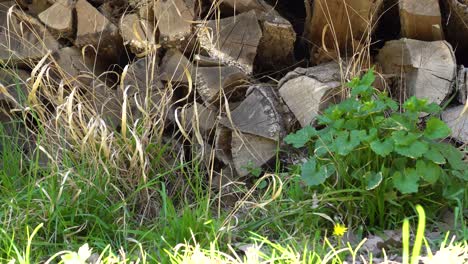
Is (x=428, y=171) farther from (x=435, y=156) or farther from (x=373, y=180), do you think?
(x=373, y=180)

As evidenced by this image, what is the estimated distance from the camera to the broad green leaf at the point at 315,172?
→ 91.9 inches

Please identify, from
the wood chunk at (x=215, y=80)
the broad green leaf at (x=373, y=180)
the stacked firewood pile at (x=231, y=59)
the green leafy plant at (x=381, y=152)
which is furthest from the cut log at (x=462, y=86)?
the wood chunk at (x=215, y=80)

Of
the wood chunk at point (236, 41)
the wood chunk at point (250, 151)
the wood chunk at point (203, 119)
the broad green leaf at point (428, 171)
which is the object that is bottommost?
the wood chunk at point (250, 151)

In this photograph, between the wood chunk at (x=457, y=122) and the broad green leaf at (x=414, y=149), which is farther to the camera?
the wood chunk at (x=457, y=122)

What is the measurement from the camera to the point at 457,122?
2.57 metres

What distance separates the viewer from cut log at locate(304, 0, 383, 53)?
9.18ft

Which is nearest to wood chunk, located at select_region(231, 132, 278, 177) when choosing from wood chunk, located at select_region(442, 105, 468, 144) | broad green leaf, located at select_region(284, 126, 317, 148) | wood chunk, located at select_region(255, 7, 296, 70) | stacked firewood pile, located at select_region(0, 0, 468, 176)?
stacked firewood pile, located at select_region(0, 0, 468, 176)

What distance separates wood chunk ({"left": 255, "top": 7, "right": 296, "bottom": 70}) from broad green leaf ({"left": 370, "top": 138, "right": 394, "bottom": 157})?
770mm

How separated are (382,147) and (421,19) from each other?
73 cm

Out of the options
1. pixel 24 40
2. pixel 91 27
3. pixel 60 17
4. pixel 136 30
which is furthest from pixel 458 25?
pixel 24 40

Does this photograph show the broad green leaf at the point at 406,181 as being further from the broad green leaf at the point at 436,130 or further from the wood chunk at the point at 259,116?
the wood chunk at the point at 259,116

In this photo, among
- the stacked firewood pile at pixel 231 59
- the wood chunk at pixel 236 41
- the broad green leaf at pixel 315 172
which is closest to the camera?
the broad green leaf at pixel 315 172

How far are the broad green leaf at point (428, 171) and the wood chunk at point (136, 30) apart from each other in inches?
46.1

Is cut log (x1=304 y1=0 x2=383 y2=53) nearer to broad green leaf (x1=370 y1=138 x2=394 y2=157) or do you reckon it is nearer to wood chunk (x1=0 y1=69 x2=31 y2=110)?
broad green leaf (x1=370 y1=138 x2=394 y2=157)
